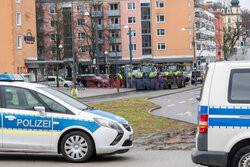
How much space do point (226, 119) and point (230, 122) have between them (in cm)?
7

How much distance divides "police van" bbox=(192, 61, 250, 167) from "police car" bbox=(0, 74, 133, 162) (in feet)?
8.47

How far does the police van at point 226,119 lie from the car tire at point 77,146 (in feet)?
8.75

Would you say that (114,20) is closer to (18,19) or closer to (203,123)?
(18,19)

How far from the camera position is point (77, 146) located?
9.47m

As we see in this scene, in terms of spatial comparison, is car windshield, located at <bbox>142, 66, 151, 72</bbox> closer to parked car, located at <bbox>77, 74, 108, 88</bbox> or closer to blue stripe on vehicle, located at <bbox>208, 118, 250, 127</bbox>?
parked car, located at <bbox>77, 74, 108, 88</bbox>

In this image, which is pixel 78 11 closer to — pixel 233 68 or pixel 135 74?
pixel 135 74

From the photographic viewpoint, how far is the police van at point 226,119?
23.7 ft

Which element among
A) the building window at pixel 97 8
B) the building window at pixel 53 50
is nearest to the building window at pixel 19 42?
the building window at pixel 53 50

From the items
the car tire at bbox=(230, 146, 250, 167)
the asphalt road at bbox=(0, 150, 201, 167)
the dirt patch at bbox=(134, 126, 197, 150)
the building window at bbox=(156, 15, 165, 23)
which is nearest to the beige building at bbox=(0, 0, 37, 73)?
the dirt patch at bbox=(134, 126, 197, 150)

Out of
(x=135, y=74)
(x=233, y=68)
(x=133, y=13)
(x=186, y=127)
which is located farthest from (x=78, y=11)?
(x=233, y=68)

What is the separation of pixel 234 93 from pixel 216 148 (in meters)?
0.80

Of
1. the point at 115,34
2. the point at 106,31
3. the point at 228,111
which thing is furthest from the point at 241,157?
the point at 115,34

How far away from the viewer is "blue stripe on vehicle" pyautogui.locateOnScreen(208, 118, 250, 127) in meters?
7.23

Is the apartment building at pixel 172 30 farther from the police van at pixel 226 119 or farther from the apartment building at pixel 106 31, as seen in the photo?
the police van at pixel 226 119
